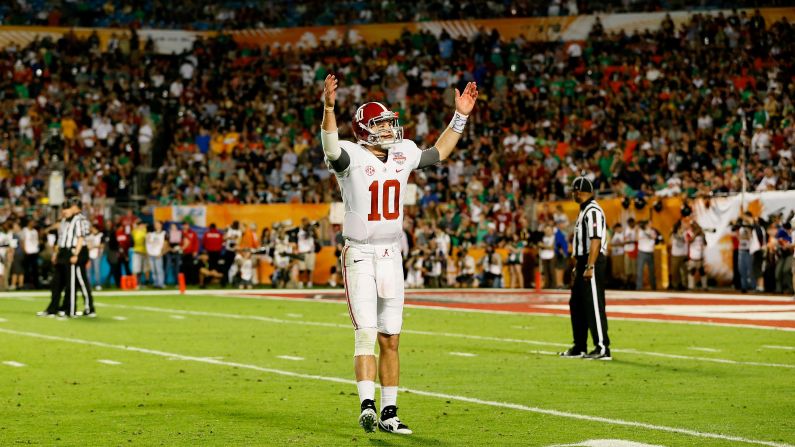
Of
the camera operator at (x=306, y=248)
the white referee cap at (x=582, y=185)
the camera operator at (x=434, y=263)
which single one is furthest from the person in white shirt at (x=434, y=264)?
the white referee cap at (x=582, y=185)

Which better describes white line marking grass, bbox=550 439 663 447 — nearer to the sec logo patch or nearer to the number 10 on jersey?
the number 10 on jersey

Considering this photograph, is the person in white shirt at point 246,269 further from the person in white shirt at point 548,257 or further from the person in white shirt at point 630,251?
the person in white shirt at point 630,251

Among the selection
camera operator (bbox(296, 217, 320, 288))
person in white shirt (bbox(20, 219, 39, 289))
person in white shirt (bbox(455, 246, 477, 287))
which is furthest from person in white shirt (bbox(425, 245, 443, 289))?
person in white shirt (bbox(20, 219, 39, 289))

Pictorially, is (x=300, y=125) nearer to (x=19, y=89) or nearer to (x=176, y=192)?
(x=176, y=192)

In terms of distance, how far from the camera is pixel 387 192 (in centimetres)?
824

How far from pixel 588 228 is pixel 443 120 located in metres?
25.3

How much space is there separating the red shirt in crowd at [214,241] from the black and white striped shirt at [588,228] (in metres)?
18.9

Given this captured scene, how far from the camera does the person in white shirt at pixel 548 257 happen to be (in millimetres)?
29812

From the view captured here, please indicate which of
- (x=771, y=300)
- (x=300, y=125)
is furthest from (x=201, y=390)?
(x=300, y=125)

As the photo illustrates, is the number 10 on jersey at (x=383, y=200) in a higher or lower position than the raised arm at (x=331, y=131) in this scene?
lower

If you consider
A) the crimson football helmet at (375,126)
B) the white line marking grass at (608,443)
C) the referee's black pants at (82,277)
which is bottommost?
the white line marking grass at (608,443)

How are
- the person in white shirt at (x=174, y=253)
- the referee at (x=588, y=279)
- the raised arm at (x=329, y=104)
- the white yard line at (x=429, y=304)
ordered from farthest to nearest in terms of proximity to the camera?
the person in white shirt at (x=174, y=253) < the white yard line at (x=429, y=304) < the referee at (x=588, y=279) < the raised arm at (x=329, y=104)

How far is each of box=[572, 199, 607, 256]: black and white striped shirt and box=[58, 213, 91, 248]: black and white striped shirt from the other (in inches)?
356

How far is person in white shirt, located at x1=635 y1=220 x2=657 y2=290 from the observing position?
2827 centimetres
